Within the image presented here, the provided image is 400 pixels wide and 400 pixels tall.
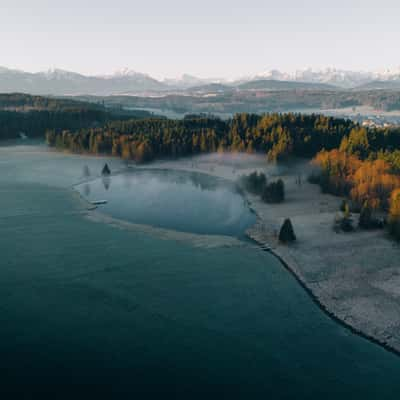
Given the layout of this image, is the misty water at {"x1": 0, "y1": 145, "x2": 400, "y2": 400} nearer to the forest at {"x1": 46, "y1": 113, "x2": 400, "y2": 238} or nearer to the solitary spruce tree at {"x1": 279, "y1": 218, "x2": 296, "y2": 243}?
the solitary spruce tree at {"x1": 279, "y1": 218, "x2": 296, "y2": 243}

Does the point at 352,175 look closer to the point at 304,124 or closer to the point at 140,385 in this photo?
the point at 304,124

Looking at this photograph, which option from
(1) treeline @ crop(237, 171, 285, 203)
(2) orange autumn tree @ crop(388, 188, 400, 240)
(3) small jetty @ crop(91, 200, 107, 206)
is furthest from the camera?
(1) treeline @ crop(237, 171, 285, 203)

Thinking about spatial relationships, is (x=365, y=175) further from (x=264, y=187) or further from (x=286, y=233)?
(x=286, y=233)

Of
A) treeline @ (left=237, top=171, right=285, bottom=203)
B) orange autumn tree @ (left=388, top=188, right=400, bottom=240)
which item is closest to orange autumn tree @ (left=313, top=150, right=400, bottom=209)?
orange autumn tree @ (left=388, top=188, right=400, bottom=240)

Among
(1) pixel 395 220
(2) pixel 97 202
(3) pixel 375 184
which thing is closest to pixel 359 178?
(3) pixel 375 184

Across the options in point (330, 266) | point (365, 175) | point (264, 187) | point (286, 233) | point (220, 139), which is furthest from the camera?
point (220, 139)

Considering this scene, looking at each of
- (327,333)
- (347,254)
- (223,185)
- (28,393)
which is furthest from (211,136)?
(28,393)

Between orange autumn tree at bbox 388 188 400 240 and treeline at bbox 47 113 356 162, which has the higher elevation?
treeline at bbox 47 113 356 162
